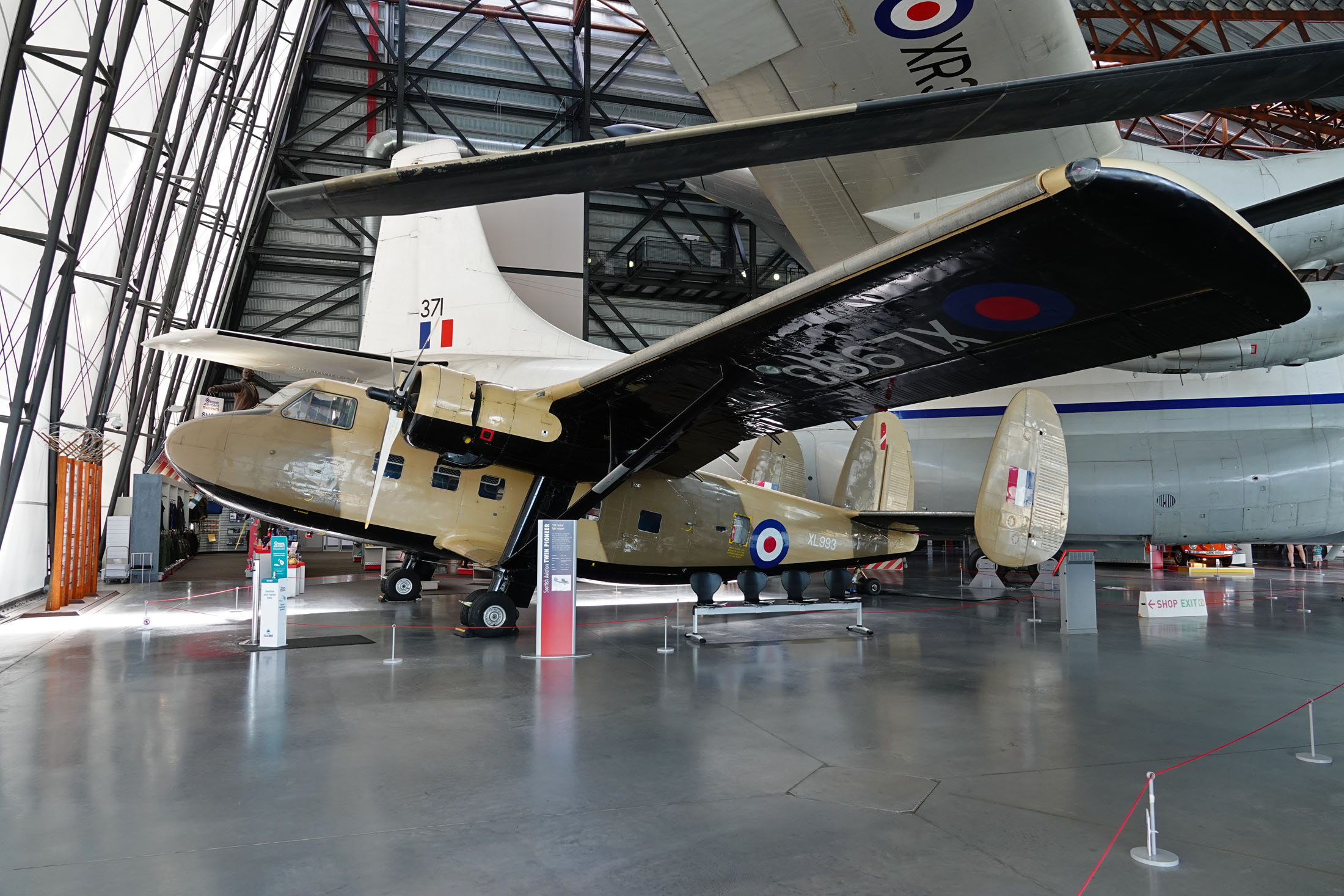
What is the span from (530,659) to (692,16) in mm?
6977

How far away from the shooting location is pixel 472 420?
886 centimetres

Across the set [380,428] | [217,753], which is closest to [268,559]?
[380,428]

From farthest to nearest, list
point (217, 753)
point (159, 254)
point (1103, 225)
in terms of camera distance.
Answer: point (159, 254) < point (217, 753) < point (1103, 225)

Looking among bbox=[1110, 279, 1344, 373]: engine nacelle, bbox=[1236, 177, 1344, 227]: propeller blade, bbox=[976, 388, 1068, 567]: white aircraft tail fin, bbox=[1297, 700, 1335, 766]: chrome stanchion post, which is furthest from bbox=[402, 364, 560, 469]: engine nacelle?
bbox=[1110, 279, 1344, 373]: engine nacelle

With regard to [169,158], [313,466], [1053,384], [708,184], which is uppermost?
[169,158]

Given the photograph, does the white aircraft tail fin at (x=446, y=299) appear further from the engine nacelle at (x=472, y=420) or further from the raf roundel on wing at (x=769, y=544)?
the engine nacelle at (x=472, y=420)

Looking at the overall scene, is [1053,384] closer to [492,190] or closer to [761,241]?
[492,190]

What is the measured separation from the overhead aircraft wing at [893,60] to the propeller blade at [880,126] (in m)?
3.39

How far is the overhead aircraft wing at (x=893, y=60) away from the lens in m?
7.59

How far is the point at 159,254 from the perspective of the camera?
1727cm

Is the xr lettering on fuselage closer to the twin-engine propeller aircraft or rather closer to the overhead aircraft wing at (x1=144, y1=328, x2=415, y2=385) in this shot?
the twin-engine propeller aircraft

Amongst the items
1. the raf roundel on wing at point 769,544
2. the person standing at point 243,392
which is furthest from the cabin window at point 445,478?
the person standing at point 243,392

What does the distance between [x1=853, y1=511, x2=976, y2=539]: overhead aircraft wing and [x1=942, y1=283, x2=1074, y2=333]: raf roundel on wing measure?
6.09 m

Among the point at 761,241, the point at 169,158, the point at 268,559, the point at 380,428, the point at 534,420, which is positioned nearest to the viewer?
the point at 268,559
